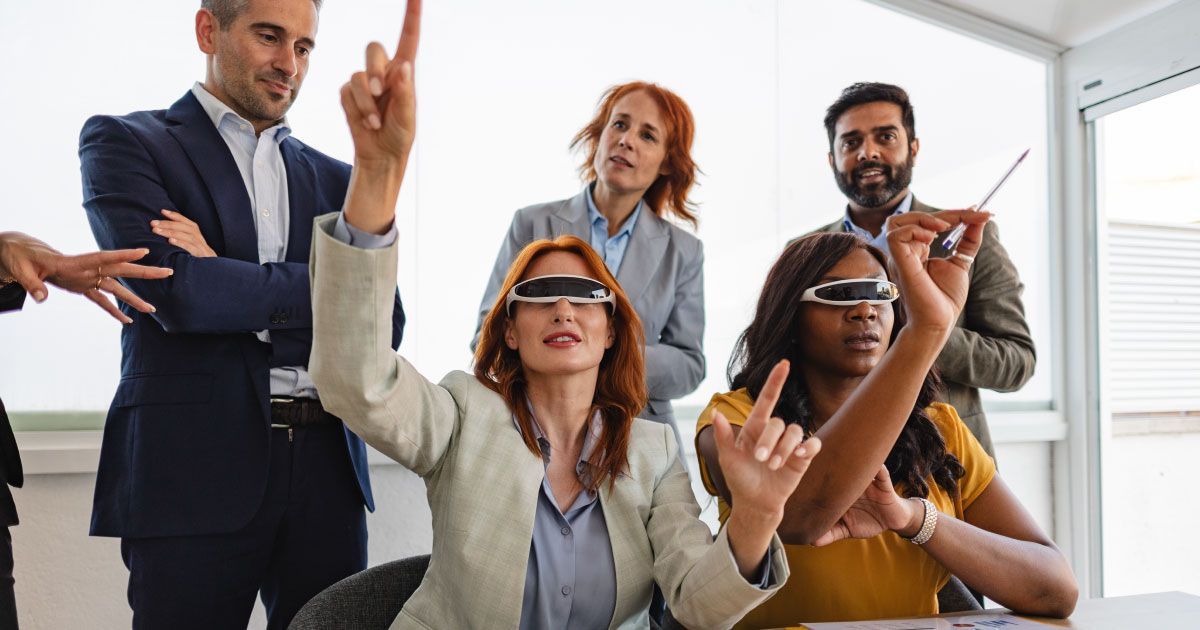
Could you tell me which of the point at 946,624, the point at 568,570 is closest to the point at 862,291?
the point at 946,624

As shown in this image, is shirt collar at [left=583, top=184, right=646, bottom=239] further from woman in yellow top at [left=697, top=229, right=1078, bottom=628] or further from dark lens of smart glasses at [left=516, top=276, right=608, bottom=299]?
dark lens of smart glasses at [left=516, top=276, right=608, bottom=299]

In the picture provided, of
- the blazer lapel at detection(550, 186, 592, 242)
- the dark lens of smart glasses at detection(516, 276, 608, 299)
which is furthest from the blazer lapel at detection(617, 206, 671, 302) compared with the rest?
the dark lens of smart glasses at detection(516, 276, 608, 299)

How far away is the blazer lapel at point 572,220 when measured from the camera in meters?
2.91

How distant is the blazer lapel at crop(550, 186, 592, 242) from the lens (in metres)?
2.91

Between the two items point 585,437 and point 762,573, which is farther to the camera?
point 585,437

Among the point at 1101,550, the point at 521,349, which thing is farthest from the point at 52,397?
the point at 1101,550

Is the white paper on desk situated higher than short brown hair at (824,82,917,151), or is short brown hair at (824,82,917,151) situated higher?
short brown hair at (824,82,917,151)

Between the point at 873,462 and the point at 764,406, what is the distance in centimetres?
35

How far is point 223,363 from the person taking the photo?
200 cm

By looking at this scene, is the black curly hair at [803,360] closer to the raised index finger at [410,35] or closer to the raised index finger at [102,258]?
the raised index finger at [410,35]

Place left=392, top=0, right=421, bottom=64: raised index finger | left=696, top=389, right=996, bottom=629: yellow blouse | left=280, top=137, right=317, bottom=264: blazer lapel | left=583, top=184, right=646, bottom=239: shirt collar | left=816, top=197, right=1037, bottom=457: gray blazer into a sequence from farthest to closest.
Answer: left=583, top=184, right=646, bottom=239: shirt collar < left=816, top=197, right=1037, bottom=457: gray blazer < left=280, top=137, right=317, bottom=264: blazer lapel < left=696, top=389, right=996, bottom=629: yellow blouse < left=392, top=0, right=421, bottom=64: raised index finger

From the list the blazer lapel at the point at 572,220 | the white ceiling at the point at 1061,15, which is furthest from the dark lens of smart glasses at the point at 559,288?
the white ceiling at the point at 1061,15

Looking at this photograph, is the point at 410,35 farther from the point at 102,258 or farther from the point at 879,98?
Result: the point at 879,98

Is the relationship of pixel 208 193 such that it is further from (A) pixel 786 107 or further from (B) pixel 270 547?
(A) pixel 786 107
